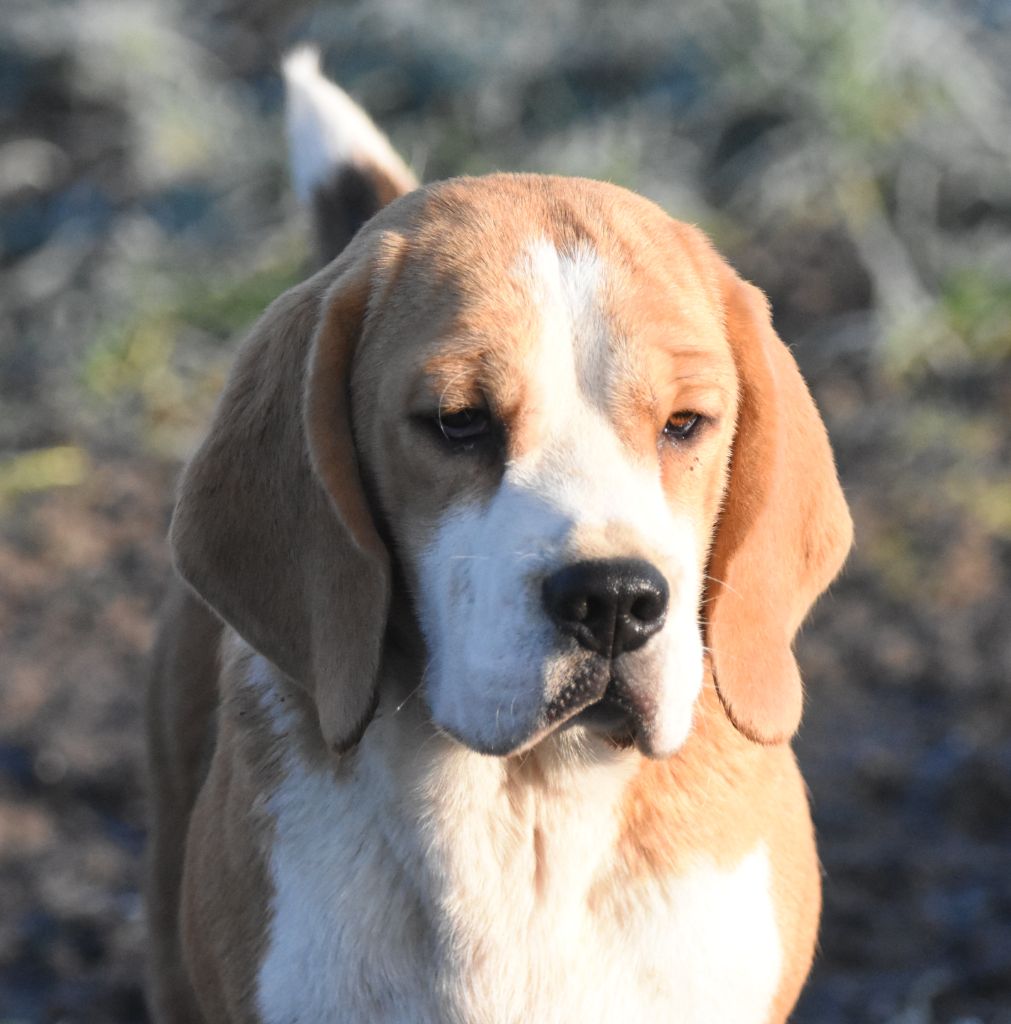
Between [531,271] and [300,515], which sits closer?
[531,271]

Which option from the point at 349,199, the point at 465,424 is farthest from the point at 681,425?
the point at 349,199

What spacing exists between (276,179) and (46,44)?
1853mm

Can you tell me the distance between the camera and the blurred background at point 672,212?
5.21 m

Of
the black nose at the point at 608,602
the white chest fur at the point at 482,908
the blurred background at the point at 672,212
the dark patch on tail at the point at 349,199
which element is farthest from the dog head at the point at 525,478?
the blurred background at the point at 672,212

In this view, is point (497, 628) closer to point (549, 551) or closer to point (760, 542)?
point (549, 551)

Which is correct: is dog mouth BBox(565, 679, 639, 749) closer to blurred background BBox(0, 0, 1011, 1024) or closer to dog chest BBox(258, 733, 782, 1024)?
dog chest BBox(258, 733, 782, 1024)

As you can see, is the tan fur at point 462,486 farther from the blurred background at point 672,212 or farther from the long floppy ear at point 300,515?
the blurred background at point 672,212

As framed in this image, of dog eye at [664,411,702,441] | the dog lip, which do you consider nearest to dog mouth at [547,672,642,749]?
the dog lip

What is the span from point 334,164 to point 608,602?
1862 mm

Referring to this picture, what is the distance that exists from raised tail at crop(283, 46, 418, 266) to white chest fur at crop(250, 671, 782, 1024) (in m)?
1.48

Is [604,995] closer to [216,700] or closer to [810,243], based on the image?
[216,700]

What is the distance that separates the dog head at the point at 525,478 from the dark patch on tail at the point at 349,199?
824mm

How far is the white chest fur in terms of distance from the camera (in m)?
3.19

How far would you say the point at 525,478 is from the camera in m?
2.92
